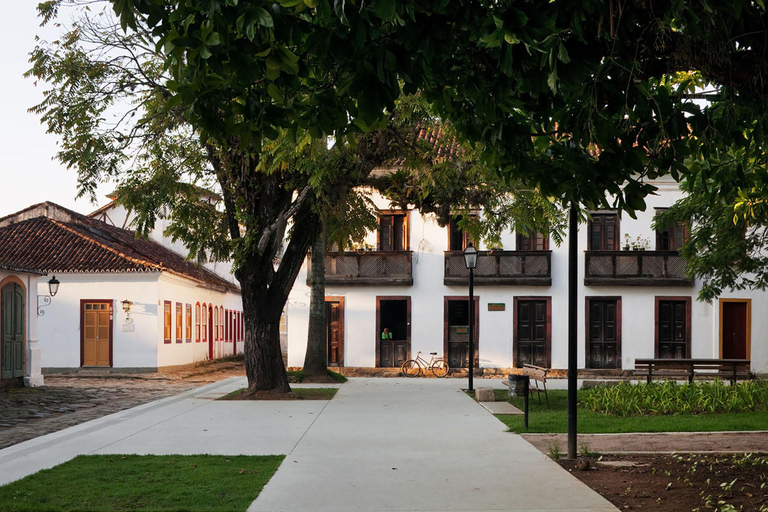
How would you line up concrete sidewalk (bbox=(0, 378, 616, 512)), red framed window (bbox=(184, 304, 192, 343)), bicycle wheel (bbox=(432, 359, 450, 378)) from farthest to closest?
1. red framed window (bbox=(184, 304, 192, 343))
2. bicycle wheel (bbox=(432, 359, 450, 378))
3. concrete sidewalk (bbox=(0, 378, 616, 512))

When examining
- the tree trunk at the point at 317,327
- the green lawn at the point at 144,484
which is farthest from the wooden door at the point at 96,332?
the green lawn at the point at 144,484

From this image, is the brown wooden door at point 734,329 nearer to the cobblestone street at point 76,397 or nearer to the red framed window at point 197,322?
the cobblestone street at point 76,397

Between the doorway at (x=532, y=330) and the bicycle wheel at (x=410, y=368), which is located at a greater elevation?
the doorway at (x=532, y=330)

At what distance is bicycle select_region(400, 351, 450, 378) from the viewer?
29.7 meters

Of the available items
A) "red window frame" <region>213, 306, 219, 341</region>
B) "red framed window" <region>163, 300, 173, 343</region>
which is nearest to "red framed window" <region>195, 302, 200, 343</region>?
"red window frame" <region>213, 306, 219, 341</region>

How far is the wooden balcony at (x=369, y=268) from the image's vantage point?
3041 cm

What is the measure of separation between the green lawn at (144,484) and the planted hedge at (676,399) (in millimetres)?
7460

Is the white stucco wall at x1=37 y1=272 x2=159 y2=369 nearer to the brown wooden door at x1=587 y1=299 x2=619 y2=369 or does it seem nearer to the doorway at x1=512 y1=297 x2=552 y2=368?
→ the doorway at x1=512 y1=297 x2=552 y2=368

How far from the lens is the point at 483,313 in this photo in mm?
30562

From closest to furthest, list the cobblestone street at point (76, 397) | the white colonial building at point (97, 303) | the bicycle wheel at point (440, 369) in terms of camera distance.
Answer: the cobblestone street at point (76, 397) < the white colonial building at point (97, 303) < the bicycle wheel at point (440, 369)

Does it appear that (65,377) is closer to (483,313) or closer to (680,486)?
(483,313)

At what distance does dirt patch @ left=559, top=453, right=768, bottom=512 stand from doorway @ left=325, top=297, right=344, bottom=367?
71.0 ft

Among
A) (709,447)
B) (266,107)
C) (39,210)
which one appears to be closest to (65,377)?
(39,210)

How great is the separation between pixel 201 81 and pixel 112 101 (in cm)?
1231
